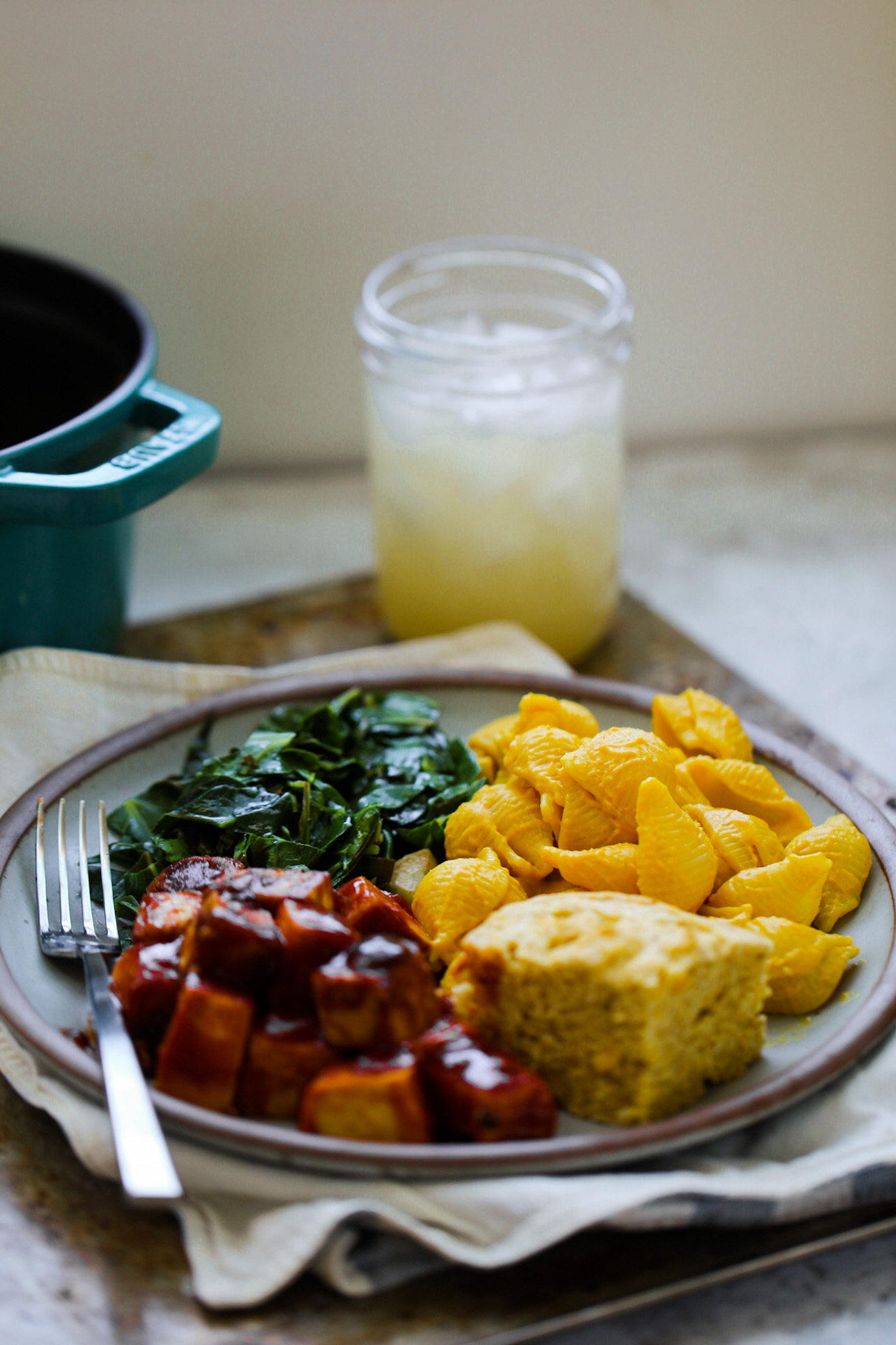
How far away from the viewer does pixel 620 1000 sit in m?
0.95

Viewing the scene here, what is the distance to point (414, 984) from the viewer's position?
972mm

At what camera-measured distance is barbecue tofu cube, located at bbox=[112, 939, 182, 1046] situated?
3.30ft

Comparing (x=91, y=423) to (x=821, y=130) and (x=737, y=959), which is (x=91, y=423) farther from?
(x=821, y=130)

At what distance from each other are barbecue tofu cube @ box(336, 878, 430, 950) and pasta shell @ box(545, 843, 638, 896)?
0.14 metres

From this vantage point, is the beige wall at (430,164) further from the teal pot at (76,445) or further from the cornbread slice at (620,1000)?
the cornbread slice at (620,1000)

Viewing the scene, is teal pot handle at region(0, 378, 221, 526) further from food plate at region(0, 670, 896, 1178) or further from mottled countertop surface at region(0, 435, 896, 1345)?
mottled countertop surface at region(0, 435, 896, 1345)

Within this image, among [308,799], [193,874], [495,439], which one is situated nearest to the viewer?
[193,874]

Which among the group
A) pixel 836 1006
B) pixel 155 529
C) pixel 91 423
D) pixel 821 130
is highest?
pixel 821 130

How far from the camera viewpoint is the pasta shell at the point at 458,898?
1112 mm

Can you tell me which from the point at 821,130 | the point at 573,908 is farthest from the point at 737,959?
the point at 821,130

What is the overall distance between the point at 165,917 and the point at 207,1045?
14 cm

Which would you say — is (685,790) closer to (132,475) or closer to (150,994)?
(150,994)

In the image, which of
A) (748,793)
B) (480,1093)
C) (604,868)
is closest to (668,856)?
(604,868)

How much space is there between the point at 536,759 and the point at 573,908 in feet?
0.76
